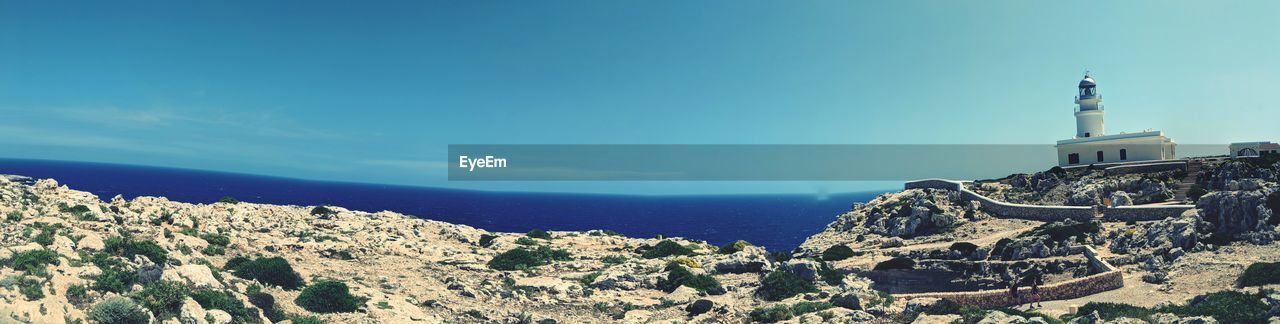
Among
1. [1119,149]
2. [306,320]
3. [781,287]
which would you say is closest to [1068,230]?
[781,287]

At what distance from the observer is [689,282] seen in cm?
3875

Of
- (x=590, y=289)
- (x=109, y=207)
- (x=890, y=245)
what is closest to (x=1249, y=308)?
(x=590, y=289)

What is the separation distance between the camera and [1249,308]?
77.1ft

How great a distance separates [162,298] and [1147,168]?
80453mm

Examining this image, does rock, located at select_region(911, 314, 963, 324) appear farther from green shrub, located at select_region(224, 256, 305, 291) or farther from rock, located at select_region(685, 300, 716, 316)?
green shrub, located at select_region(224, 256, 305, 291)

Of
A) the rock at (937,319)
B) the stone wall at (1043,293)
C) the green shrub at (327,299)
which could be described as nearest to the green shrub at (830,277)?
the stone wall at (1043,293)

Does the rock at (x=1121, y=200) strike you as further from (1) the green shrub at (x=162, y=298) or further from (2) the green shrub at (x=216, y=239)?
(2) the green shrub at (x=216, y=239)

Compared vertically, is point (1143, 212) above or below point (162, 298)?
above

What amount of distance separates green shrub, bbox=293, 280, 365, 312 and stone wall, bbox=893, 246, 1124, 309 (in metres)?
26.4

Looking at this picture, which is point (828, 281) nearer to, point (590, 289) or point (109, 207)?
point (590, 289)

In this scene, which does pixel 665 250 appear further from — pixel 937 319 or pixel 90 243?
pixel 90 243

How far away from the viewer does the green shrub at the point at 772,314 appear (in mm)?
30872

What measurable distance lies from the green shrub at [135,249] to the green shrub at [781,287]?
2780 centimetres

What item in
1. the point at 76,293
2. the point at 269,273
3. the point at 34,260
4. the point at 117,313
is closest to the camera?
the point at 117,313
